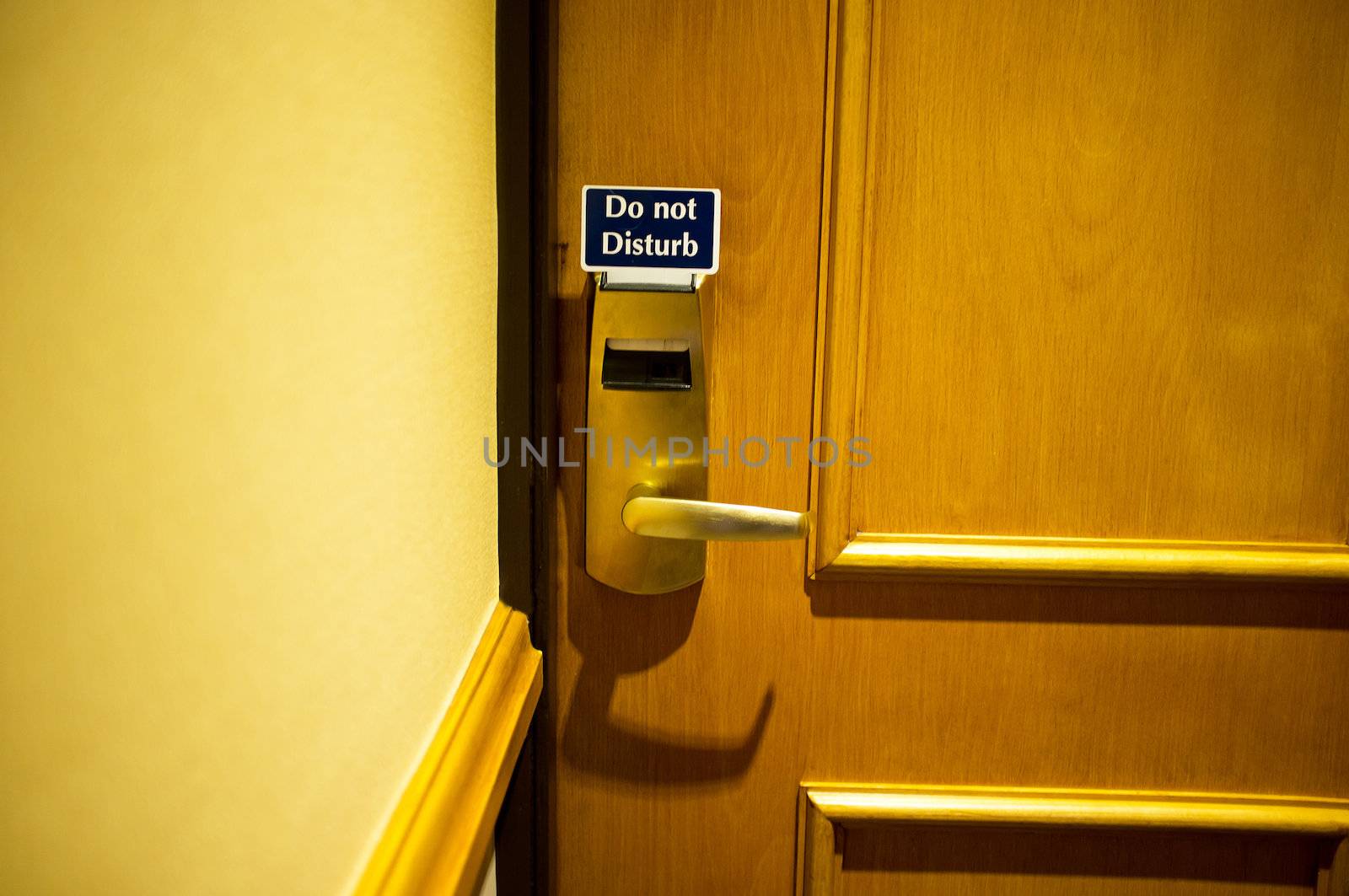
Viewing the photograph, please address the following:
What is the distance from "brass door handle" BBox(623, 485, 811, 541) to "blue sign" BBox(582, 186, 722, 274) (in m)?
0.19

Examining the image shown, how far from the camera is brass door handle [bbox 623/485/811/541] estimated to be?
1.69 feet

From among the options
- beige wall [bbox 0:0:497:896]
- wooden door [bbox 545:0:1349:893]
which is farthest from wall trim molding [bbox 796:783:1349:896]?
beige wall [bbox 0:0:497:896]

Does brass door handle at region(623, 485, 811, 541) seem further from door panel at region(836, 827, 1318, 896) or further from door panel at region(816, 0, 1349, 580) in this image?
door panel at region(836, 827, 1318, 896)

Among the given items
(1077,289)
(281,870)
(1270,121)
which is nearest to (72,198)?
(281,870)

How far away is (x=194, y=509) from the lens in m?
0.26

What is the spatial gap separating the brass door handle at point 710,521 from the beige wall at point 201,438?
0.68 feet

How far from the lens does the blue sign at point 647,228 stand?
57 centimetres

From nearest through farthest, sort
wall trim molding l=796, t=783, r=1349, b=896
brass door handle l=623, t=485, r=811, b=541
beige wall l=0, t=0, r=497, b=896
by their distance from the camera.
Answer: beige wall l=0, t=0, r=497, b=896
brass door handle l=623, t=485, r=811, b=541
wall trim molding l=796, t=783, r=1349, b=896

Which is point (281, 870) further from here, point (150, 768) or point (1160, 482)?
point (1160, 482)

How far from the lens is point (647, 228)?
58 centimetres

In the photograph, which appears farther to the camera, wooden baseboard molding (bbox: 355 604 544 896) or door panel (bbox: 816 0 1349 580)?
door panel (bbox: 816 0 1349 580)

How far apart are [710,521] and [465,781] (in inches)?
9.1
